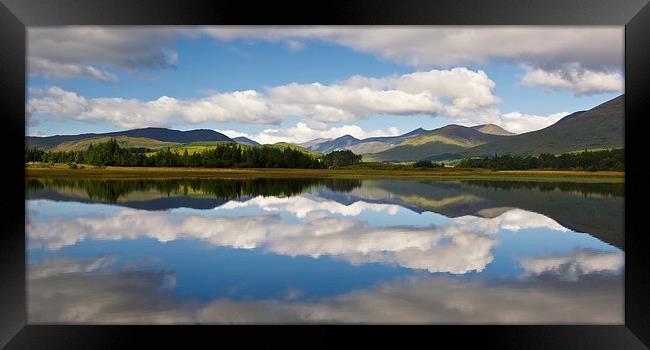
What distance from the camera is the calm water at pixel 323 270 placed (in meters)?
7.03

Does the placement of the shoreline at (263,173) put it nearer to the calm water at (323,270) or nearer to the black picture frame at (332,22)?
the calm water at (323,270)

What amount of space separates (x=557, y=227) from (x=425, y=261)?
974 centimetres

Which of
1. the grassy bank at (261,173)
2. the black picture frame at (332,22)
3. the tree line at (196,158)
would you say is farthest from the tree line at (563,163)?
the black picture frame at (332,22)

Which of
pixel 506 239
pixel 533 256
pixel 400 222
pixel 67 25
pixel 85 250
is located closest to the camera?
pixel 67 25

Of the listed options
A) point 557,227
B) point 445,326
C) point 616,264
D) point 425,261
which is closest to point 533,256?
point 616,264

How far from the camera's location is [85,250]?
44.4 ft

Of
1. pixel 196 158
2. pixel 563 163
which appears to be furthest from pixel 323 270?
pixel 563 163

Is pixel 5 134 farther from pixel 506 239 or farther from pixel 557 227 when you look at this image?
pixel 557 227

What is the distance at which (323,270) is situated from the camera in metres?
10.4

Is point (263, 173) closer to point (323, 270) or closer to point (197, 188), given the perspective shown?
point (197, 188)

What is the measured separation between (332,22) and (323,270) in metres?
6.12

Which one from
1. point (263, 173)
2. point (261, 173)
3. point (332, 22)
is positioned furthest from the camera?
point (263, 173)

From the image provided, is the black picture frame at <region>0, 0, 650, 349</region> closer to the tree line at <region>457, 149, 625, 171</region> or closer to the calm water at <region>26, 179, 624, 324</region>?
the calm water at <region>26, 179, 624, 324</region>

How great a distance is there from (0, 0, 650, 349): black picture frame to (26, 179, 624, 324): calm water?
3.48 ft
